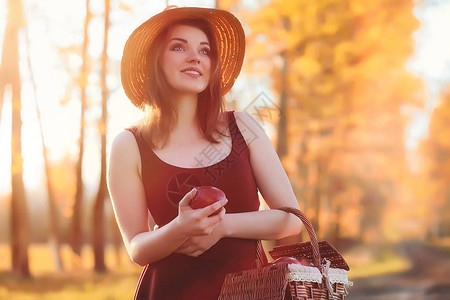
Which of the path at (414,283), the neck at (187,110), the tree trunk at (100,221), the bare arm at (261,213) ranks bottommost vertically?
the path at (414,283)

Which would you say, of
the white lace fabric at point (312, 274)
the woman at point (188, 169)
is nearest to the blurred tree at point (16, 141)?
the woman at point (188, 169)

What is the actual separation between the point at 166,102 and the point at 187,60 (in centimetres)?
16

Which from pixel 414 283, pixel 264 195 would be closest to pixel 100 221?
pixel 414 283

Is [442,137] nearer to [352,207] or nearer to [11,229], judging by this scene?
[352,207]

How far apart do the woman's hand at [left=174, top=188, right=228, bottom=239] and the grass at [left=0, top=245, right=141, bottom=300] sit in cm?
567

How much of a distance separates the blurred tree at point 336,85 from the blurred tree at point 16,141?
3.07 metres

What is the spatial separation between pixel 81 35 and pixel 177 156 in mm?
5752

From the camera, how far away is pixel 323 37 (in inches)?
296

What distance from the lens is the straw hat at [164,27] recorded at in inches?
70.9

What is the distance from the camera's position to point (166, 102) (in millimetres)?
1773

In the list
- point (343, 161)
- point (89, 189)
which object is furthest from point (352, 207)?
point (89, 189)

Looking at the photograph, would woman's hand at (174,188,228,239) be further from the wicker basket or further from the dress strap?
the dress strap

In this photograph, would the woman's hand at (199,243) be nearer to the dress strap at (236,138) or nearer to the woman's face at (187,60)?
the dress strap at (236,138)

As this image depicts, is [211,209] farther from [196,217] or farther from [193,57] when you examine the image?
[193,57]
